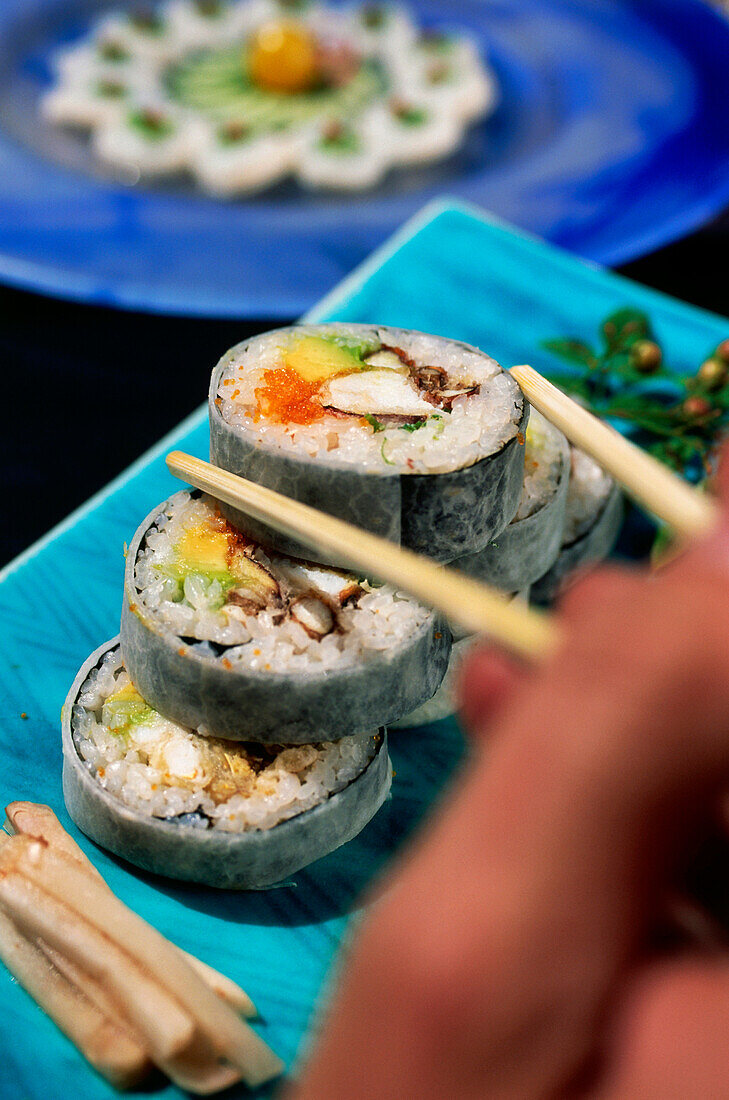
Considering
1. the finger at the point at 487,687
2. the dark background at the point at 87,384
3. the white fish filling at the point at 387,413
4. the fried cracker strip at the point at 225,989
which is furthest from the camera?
the dark background at the point at 87,384

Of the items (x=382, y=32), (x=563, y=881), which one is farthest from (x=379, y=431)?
(x=382, y=32)

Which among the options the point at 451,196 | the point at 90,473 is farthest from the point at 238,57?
the point at 90,473

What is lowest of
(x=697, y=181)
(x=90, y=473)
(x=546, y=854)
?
(x=90, y=473)

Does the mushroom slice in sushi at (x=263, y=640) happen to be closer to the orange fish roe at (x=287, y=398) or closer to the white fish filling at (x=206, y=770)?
the white fish filling at (x=206, y=770)

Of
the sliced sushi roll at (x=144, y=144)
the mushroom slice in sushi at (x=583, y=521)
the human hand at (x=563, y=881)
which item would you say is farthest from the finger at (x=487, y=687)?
the sliced sushi roll at (x=144, y=144)

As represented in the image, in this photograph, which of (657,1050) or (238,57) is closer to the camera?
(657,1050)

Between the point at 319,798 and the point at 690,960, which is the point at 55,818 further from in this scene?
the point at 690,960
